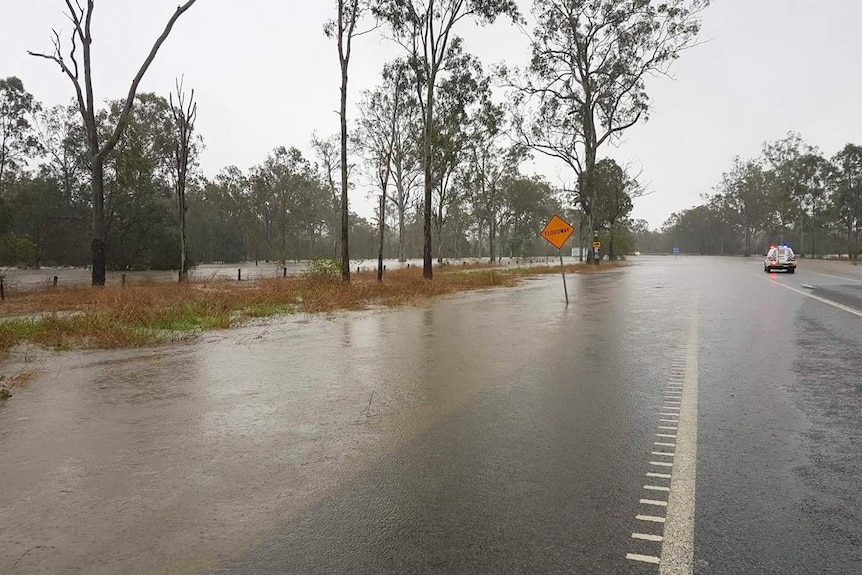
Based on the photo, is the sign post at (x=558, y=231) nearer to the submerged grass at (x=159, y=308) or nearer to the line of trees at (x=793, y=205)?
the submerged grass at (x=159, y=308)

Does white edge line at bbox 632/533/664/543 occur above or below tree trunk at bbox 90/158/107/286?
below

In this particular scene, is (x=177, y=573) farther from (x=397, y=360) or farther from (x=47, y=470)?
(x=397, y=360)

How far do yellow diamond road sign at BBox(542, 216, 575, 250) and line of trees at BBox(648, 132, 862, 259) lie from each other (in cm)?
5960

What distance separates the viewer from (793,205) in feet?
253

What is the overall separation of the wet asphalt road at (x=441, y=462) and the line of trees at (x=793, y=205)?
226 feet

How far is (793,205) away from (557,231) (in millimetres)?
78159

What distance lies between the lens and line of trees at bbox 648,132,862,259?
69.9 meters

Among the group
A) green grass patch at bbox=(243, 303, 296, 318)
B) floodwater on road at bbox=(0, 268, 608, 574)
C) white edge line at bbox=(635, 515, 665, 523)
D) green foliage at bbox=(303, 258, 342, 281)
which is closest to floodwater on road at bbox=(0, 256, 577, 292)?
green foliage at bbox=(303, 258, 342, 281)

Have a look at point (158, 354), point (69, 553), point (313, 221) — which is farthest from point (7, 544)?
point (313, 221)

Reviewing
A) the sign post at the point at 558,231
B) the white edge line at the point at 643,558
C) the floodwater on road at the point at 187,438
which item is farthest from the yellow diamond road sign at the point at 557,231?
the white edge line at the point at 643,558

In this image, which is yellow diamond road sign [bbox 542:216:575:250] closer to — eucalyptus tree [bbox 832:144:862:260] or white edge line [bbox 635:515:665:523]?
white edge line [bbox 635:515:665:523]

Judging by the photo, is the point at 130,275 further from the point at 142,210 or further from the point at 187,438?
the point at 187,438

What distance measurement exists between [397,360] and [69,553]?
17.5ft

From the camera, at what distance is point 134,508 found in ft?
11.0
